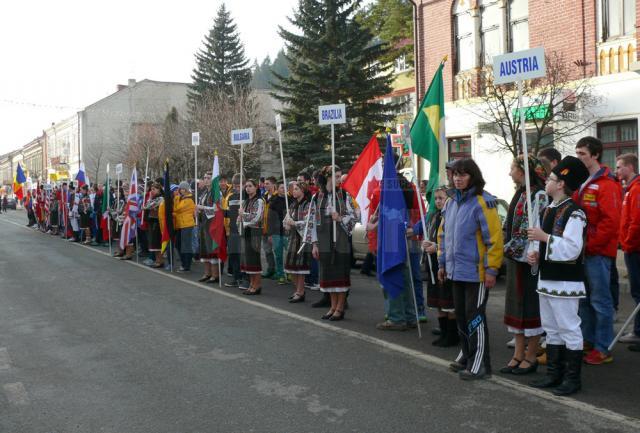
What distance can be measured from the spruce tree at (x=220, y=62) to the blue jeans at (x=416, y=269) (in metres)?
44.9

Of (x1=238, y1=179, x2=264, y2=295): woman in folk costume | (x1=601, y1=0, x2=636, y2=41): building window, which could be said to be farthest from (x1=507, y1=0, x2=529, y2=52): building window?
(x1=238, y1=179, x2=264, y2=295): woman in folk costume

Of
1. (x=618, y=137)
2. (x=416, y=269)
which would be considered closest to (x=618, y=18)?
(x=618, y=137)

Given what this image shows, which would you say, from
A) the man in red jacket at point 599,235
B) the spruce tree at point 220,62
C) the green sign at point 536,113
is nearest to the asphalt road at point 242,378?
the man in red jacket at point 599,235

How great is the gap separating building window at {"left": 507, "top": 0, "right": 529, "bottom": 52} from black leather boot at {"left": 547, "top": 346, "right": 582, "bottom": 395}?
16309mm

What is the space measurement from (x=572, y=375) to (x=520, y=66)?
291cm

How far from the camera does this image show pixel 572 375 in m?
5.44

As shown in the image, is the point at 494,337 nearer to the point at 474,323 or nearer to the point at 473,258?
the point at 474,323

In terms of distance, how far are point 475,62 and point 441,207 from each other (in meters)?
15.2

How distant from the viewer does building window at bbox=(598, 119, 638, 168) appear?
55.6 ft

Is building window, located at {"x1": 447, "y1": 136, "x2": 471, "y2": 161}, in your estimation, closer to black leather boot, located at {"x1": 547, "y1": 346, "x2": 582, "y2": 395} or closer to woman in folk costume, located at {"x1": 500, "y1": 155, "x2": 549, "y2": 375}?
woman in folk costume, located at {"x1": 500, "y1": 155, "x2": 549, "y2": 375}

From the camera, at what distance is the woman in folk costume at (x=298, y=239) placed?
33.7 ft

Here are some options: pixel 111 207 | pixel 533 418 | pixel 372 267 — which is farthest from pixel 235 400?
pixel 111 207

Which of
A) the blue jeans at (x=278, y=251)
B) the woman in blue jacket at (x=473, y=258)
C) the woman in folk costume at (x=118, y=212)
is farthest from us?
the woman in folk costume at (x=118, y=212)

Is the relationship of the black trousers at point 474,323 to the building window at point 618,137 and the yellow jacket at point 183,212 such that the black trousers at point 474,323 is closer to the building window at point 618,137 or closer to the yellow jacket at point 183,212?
the yellow jacket at point 183,212
